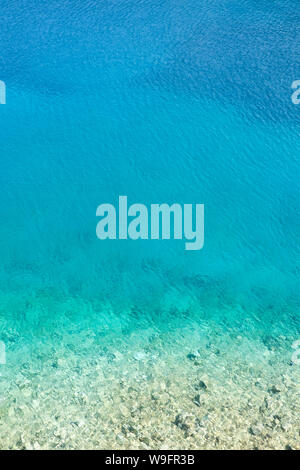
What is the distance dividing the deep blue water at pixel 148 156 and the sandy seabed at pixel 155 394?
1036 millimetres

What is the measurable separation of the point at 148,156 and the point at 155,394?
44.5 ft

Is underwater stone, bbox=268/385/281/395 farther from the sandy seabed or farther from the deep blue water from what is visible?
Result: the deep blue water

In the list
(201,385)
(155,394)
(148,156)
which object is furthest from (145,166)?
(155,394)

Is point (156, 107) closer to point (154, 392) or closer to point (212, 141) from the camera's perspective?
point (212, 141)

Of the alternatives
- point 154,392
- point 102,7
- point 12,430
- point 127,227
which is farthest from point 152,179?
point 102,7

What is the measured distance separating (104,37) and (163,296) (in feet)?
72.3

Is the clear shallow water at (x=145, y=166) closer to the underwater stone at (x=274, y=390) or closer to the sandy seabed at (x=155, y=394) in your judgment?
the sandy seabed at (x=155, y=394)

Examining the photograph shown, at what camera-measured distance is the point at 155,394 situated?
48.4ft

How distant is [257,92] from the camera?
27.8m

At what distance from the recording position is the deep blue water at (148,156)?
18.4 metres

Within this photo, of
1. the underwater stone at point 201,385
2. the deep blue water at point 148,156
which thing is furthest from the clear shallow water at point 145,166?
the underwater stone at point 201,385

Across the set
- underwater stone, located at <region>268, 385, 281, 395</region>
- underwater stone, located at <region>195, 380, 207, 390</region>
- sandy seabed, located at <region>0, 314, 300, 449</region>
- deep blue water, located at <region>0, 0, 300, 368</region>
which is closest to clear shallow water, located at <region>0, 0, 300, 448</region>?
deep blue water, located at <region>0, 0, 300, 368</region>

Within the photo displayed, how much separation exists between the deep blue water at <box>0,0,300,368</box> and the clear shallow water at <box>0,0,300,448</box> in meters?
0.08

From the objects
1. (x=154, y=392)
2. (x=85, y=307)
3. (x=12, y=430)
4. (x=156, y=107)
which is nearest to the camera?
(x=12, y=430)
